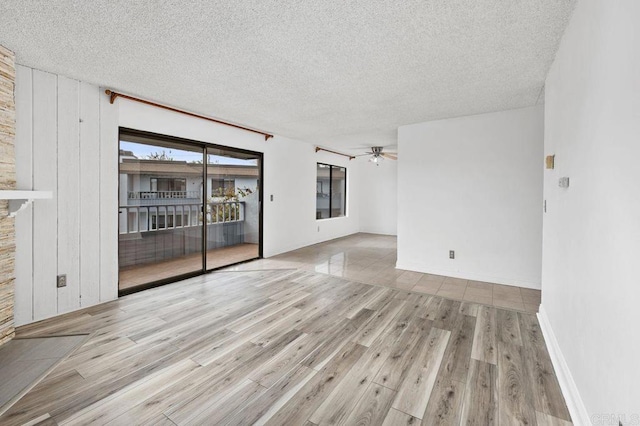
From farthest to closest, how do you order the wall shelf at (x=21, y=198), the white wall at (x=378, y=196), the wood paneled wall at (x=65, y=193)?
the white wall at (x=378, y=196)
the wood paneled wall at (x=65, y=193)
the wall shelf at (x=21, y=198)

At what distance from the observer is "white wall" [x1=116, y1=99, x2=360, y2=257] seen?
3761 millimetres

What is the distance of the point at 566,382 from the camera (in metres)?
1.83

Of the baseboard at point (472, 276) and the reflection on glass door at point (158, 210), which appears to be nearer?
the reflection on glass door at point (158, 210)

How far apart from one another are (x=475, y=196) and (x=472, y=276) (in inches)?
48.1

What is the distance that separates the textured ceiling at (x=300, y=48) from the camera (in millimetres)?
1896

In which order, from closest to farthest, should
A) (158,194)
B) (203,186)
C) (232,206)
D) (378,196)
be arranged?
1. (158,194)
2. (203,186)
3. (232,206)
4. (378,196)

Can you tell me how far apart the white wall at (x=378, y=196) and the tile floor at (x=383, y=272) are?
1.62m

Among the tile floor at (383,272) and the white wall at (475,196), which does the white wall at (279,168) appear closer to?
the tile floor at (383,272)

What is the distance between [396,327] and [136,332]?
243 cm

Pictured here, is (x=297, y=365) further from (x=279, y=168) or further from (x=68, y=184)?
(x=279, y=168)

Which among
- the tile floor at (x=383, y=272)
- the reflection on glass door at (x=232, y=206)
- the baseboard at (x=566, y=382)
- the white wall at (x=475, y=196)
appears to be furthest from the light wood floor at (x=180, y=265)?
the baseboard at (x=566, y=382)

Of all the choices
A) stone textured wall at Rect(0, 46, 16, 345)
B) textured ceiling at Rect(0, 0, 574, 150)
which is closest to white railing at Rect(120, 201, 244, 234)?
stone textured wall at Rect(0, 46, 16, 345)

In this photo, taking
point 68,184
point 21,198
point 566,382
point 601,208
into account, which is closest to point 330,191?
point 68,184

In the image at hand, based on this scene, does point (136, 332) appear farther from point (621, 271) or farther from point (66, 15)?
point (621, 271)
